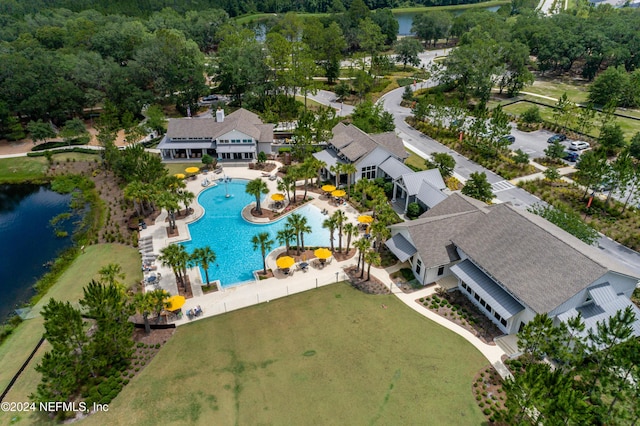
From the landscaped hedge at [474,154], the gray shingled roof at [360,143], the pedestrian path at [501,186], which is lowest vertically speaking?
the pedestrian path at [501,186]

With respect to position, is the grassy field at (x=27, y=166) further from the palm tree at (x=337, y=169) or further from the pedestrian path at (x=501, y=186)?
the pedestrian path at (x=501, y=186)

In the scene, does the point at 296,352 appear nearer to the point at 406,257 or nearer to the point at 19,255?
the point at 406,257

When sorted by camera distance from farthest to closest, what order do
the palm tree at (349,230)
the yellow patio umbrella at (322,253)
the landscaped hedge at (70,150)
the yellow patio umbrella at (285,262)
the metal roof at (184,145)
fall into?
the landscaped hedge at (70,150), the metal roof at (184,145), the palm tree at (349,230), the yellow patio umbrella at (322,253), the yellow patio umbrella at (285,262)

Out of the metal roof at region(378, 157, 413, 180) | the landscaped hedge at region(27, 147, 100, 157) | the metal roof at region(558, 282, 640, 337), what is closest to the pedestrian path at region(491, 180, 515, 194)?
the metal roof at region(378, 157, 413, 180)

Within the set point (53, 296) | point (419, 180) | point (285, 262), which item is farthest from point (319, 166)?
point (53, 296)

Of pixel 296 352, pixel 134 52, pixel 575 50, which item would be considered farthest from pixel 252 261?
pixel 575 50

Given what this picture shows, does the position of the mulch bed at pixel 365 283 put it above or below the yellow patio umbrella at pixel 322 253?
below

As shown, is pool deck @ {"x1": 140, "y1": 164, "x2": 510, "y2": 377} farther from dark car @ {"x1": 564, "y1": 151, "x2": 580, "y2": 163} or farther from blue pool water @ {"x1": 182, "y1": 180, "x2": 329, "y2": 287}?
dark car @ {"x1": 564, "y1": 151, "x2": 580, "y2": 163}

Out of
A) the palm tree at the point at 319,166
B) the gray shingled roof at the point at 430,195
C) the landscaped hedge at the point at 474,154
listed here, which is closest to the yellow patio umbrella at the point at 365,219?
the gray shingled roof at the point at 430,195
